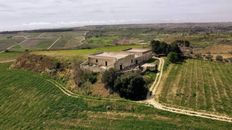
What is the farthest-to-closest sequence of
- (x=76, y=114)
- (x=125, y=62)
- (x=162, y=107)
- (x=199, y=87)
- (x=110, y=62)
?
(x=125, y=62), (x=110, y=62), (x=199, y=87), (x=76, y=114), (x=162, y=107)

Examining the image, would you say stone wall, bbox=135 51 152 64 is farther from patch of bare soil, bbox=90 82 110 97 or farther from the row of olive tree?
A: the row of olive tree

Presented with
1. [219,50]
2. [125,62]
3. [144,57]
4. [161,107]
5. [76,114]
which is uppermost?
[125,62]

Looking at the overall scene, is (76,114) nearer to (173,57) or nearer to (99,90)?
(99,90)

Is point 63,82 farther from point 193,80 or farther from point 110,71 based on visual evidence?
point 193,80

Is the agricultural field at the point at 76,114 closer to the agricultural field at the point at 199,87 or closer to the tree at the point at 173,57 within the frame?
the agricultural field at the point at 199,87

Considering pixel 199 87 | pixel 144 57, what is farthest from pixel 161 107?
pixel 144 57

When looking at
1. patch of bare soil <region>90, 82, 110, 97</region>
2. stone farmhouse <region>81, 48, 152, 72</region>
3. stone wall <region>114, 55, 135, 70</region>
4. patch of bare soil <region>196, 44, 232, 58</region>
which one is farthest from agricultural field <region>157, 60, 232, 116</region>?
patch of bare soil <region>196, 44, 232, 58</region>

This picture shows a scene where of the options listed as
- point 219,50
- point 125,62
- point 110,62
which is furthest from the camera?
point 219,50
